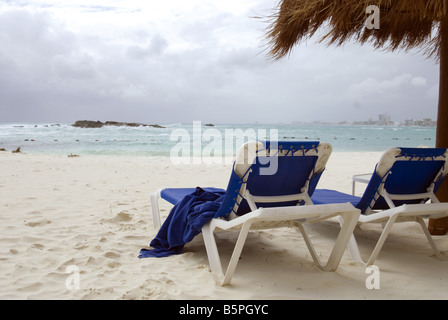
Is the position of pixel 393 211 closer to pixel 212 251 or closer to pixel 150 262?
pixel 212 251

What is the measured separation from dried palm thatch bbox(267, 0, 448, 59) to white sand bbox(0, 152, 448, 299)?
1678 mm

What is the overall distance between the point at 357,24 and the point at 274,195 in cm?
173

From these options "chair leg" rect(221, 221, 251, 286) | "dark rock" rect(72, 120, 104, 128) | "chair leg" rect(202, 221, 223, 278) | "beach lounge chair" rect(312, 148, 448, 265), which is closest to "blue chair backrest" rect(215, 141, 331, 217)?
"chair leg" rect(202, 221, 223, 278)

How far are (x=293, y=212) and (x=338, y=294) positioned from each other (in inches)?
20.2

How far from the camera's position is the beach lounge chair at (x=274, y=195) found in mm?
2088

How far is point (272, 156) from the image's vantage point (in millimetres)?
2219

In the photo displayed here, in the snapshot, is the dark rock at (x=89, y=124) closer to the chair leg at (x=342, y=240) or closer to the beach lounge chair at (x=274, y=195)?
the beach lounge chair at (x=274, y=195)

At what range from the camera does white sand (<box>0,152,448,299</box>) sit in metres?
2.02

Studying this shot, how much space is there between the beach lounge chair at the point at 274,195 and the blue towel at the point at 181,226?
0.49 feet

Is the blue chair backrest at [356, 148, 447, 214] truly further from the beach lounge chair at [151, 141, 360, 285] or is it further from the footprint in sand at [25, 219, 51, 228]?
the footprint in sand at [25, 219, 51, 228]

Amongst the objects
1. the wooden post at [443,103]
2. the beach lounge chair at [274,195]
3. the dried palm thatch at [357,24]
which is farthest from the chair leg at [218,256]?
the wooden post at [443,103]

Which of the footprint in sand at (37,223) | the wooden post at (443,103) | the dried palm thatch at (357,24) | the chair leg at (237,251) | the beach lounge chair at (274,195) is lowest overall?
the footprint in sand at (37,223)

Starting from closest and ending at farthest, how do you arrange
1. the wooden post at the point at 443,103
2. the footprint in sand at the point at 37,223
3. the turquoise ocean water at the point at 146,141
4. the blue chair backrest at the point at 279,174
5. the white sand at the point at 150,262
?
the white sand at the point at 150,262, the blue chair backrest at the point at 279,174, the wooden post at the point at 443,103, the footprint in sand at the point at 37,223, the turquoise ocean water at the point at 146,141

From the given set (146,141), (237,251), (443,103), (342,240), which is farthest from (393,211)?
(146,141)
